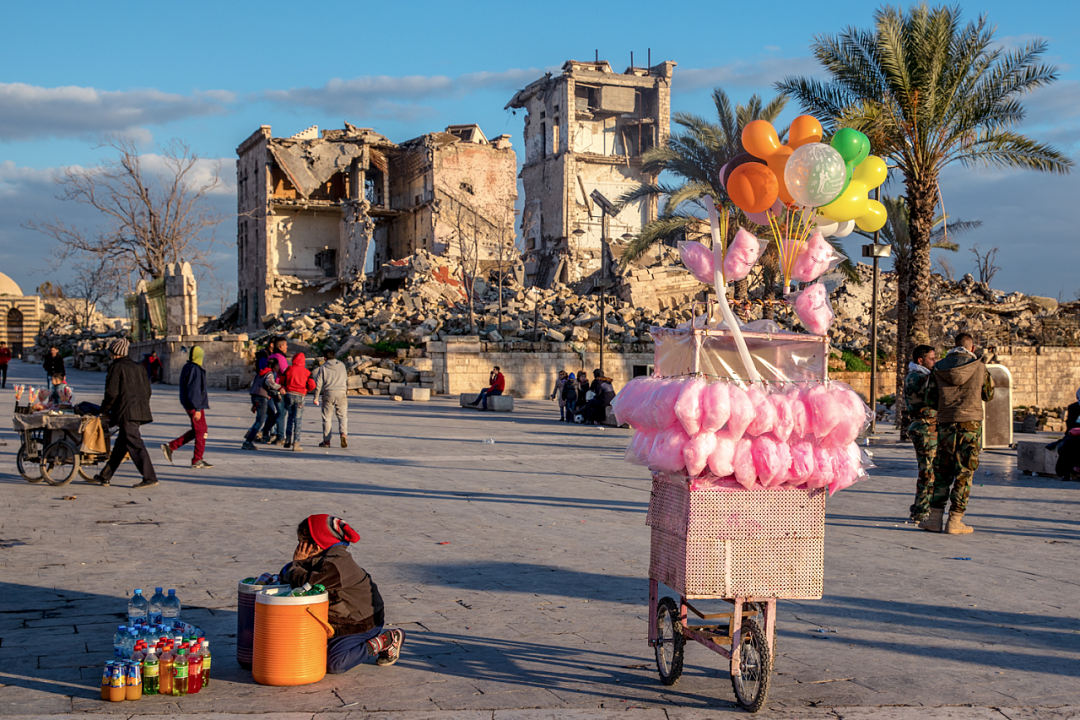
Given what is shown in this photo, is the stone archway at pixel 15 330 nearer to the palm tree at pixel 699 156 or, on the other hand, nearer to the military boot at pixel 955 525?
the palm tree at pixel 699 156

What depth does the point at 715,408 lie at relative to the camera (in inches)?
159

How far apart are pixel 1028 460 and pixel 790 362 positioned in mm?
10403

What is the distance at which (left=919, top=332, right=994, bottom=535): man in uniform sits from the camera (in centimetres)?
827

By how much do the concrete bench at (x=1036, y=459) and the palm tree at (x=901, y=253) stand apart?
4.31 m

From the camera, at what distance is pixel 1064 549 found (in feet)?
25.8

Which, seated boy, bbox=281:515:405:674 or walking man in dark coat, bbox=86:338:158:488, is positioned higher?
walking man in dark coat, bbox=86:338:158:488

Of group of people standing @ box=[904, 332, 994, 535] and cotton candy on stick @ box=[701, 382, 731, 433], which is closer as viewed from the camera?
cotton candy on stick @ box=[701, 382, 731, 433]

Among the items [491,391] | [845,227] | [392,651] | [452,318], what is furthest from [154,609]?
[452,318]

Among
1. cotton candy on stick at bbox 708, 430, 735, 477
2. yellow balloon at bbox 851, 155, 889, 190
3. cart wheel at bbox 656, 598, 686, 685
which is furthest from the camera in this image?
yellow balloon at bbox 851, 155, 889, 190

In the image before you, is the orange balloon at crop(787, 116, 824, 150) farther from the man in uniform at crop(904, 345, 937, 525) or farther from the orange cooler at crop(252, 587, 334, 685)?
the man in uniform at crop(904, 345, 937, 525)

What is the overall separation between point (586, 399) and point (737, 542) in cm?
1788

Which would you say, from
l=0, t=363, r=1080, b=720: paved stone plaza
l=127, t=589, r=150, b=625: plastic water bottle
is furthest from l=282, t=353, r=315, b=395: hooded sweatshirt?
l=127, t=589, r=150, b=625: plastic water bottle

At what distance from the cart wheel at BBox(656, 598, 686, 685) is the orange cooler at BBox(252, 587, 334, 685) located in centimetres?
160

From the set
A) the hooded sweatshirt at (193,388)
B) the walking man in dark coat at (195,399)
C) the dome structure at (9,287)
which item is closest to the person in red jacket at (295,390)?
the walking man in dark coat at (195,399)
